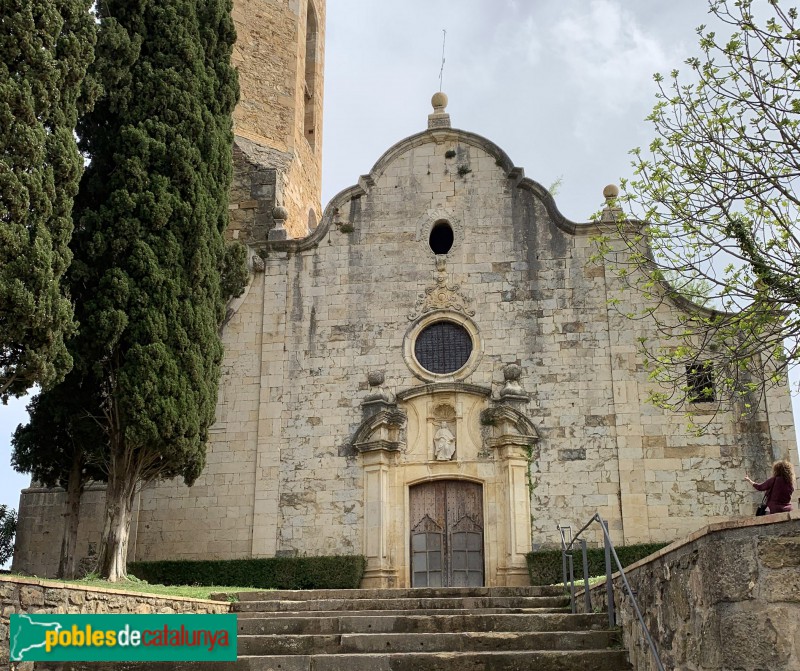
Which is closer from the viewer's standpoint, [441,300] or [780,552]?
[780,552]

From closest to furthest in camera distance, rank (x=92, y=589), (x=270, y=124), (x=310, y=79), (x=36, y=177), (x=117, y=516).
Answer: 1. (x=92, y=589)
2. (x=36, y=177)
3. (x=117, y=516)
4. (x=270, y=124)
5. (x=310, y=79)

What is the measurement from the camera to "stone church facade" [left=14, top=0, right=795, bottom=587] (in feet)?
47.8

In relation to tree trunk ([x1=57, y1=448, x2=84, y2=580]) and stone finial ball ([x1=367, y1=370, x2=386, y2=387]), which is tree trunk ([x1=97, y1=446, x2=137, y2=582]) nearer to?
tree trunk ([x1=57, y1=448, x2=84, y2=580])

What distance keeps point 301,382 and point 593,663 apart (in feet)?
30.0

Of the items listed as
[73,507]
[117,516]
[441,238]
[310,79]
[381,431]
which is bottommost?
[117,516]

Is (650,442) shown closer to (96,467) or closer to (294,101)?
(96,467)

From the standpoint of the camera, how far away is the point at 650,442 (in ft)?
48.3

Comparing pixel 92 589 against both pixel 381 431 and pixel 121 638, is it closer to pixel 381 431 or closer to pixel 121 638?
pixel 121 638

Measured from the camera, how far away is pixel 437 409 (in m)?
15.5

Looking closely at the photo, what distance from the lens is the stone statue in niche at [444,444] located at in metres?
15.1

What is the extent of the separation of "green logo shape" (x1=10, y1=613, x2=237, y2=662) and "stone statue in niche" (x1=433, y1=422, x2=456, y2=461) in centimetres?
675

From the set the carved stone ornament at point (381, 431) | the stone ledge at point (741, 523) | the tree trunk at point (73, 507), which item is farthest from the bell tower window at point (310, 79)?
the stone ledge at point (741, 523)

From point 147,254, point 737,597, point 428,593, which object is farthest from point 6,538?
point 737,597

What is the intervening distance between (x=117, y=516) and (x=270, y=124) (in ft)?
33.8
